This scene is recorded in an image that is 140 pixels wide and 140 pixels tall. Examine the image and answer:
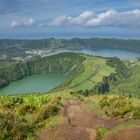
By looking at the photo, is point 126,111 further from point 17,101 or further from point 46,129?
point 17,101

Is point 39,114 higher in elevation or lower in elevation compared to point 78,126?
higher

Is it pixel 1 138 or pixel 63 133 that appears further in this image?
pixel 63 133

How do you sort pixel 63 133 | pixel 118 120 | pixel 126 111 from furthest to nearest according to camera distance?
Answer: pixel 126 111
pixel 118 120
pixel 63 133

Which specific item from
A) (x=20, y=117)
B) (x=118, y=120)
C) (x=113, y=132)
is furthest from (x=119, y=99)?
(x=20, y=117)

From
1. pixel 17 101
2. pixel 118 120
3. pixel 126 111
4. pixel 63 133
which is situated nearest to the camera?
pixel 63 133

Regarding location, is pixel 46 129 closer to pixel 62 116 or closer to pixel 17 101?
pixel 62 116

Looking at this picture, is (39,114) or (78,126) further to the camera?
(39,114)

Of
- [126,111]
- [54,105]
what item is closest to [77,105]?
[54,105]
